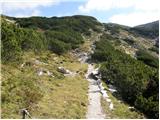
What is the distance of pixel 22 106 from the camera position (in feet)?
76.1

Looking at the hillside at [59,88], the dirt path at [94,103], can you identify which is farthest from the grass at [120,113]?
the dirt path at [94,103]

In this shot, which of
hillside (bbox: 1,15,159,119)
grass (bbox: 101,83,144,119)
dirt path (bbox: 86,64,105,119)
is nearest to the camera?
hillside (bbox: 1,15,159,119)

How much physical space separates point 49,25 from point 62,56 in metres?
47.9

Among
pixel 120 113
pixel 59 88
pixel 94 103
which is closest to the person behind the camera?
pixel 120 113

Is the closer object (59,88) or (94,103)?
(94,103)

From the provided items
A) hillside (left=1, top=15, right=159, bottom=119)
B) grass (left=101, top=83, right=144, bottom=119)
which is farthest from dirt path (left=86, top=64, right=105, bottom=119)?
grass (left=101, top=83, right=144, bottom=119)

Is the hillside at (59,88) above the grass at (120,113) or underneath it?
above

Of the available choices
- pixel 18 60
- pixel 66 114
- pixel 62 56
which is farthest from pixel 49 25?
pixel 66 114

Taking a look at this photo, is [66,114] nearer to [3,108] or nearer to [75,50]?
[3,108]

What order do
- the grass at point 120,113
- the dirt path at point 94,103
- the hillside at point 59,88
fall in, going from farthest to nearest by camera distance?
the grass at point 120,113 < the dirt path at point 94,103 < the hillside at point 59,88

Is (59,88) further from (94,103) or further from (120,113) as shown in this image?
(120,113)

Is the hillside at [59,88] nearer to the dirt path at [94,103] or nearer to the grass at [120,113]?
the grass at [120,113]

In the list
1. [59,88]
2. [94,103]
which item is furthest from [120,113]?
[59,88]

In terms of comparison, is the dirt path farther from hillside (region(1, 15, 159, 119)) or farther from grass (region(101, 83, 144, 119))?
grass (region(101, 83, 144, 119))
